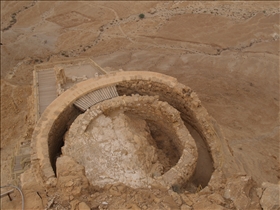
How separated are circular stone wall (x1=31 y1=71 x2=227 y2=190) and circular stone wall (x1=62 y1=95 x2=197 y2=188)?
34.7 inches

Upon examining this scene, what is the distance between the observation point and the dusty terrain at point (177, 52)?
13406 millimetres

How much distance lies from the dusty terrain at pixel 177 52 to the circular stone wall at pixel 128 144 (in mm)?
2643

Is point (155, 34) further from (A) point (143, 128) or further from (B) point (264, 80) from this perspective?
(A) point (143, 128)

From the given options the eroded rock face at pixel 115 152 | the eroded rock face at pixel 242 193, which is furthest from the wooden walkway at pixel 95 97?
the eroded rock face at pixel 242 193

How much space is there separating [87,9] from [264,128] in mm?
20463

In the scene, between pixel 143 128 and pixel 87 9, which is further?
pixel 87 9

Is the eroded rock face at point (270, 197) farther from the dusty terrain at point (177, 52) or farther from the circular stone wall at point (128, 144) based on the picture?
the dusty terrain at point (177, 52)

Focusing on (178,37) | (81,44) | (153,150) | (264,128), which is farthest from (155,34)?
(153,150)

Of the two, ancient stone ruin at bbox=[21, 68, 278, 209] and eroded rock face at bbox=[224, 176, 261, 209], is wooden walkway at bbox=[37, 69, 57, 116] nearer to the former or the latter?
ancient stone ruin at bbox=[21, 68, 278, 209]

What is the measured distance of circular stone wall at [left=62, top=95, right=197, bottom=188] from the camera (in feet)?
27.5

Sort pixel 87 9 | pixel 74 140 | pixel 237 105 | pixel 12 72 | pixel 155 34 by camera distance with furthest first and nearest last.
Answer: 1. pixel 87 9
2. pixel 155 34
3. pixel 12 72
4. pixel 237 105
5. pixel 74 140

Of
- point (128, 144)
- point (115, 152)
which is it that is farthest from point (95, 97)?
point (115, 152)

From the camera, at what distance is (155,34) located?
21.1 metres

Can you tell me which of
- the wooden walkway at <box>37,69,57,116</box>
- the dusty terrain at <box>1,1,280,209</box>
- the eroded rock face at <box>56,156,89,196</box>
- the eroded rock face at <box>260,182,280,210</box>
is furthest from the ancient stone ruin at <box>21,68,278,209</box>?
the dusty terrain at <box>1,1,280,209</box>
